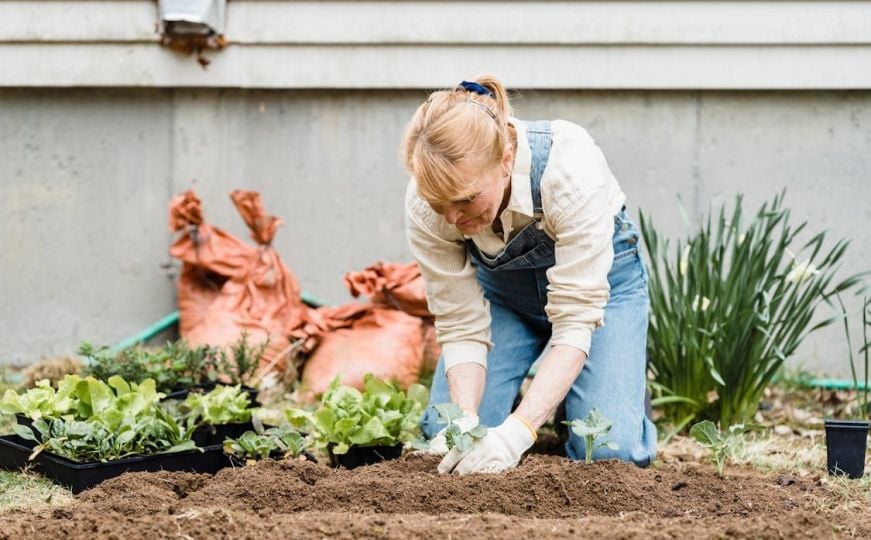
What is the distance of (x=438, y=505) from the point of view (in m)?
2.17

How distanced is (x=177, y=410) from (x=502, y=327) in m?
1.00

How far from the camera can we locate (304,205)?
14.8ft

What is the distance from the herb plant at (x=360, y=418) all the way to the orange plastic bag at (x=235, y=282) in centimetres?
122

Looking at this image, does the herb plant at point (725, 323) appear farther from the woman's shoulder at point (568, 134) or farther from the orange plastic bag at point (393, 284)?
the orange plastic bag at point (393, 284)

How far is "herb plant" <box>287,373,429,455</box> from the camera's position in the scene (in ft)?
9.04

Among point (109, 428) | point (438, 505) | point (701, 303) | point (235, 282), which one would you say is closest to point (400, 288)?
point (235, 282)

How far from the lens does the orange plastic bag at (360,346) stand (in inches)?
153

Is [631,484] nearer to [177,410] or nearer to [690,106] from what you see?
[177,410]

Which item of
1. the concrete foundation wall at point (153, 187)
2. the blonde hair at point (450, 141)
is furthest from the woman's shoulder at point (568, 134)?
the concrete foundation wall at point (153, 187)

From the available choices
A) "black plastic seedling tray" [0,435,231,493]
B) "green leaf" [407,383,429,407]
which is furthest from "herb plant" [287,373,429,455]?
"black plastic seedling tray" [0,435,231,493]

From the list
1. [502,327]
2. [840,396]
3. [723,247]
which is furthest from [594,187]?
[840,396]

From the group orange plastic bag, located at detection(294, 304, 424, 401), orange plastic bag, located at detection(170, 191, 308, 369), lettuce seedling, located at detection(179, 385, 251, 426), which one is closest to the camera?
lettuce seedling, located at detection(179, 385, 251, 426)

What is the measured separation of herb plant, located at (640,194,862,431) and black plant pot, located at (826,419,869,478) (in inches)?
20.1

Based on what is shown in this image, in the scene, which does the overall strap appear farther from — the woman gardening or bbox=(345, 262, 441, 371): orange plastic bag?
bbox=(345, 262, 441, 371): orange plastic bag
